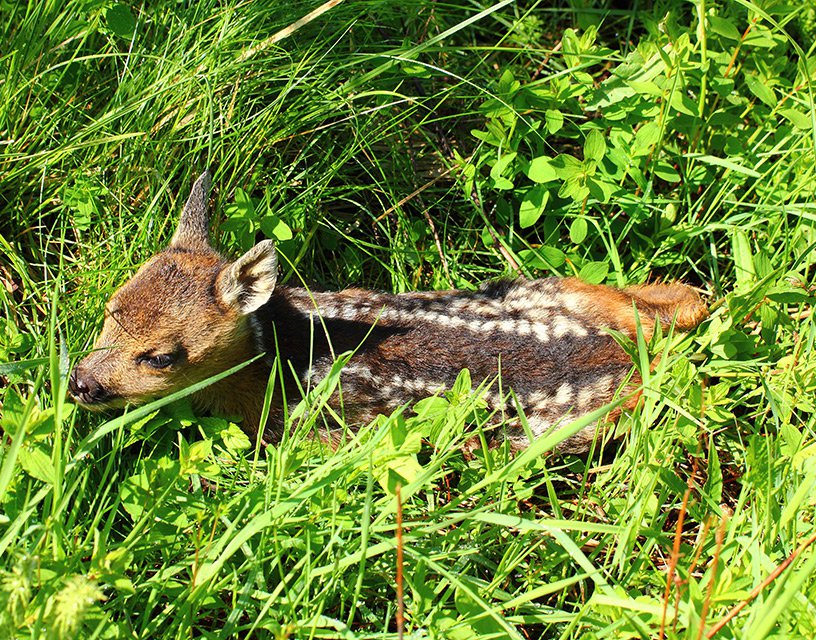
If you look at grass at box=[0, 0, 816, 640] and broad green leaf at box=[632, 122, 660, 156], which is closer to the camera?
grass at box=[0, 0, 816, 640]

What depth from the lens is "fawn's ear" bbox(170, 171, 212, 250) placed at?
4.21 metres

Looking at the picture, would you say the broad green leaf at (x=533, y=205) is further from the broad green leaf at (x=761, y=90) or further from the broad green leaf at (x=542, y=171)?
the broad green leaf at (x=761, y=90)

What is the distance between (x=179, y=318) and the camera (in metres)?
4.04

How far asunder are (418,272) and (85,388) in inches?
78.3

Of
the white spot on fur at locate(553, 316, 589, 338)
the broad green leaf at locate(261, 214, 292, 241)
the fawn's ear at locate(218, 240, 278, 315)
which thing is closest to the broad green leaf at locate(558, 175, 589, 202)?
the white spot on fur at locate(553, 316, 589, 338)

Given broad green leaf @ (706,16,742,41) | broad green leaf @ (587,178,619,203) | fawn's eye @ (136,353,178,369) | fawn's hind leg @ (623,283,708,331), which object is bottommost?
fawn's hind leg @ (623,283,708,331)

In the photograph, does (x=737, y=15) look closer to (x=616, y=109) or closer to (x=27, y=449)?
(x=616, y=109)

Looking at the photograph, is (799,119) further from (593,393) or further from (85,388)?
(85,388)

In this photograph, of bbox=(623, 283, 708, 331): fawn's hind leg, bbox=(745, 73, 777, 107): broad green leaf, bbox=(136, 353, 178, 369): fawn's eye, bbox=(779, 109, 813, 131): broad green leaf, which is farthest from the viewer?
bbox=(745, 73, 777, 107): broad green leaf

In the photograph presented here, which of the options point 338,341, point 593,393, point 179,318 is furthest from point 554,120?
point 179,318

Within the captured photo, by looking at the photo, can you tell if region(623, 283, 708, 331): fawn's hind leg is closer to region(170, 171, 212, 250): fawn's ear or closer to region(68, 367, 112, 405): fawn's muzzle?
region(170, 171, 212, 250): fawn's ear

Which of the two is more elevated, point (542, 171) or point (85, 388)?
point (542, 171)

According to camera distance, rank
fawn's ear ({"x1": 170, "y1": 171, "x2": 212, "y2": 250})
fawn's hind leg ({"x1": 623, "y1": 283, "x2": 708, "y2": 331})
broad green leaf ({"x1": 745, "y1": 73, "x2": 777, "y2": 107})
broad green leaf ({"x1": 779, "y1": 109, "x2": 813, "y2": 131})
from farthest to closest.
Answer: broad green leaf ({"x1": 745, "y1": 73, "x2": 777, "y2": 107}) → broad green leaf ({"x1": 779, "y1": 109, "x2": 813, "y2": 131}) → fawn's hind leg ({"x1": 623, "y1": 283, "x2": 708, "y2": 331}) → fawn's ear ({"x1": 170, "y1": 171, "x2": 212, "y2": 250})

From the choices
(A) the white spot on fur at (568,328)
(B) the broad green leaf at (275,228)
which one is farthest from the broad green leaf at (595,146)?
(B) the broad green leaf at (275,228)
